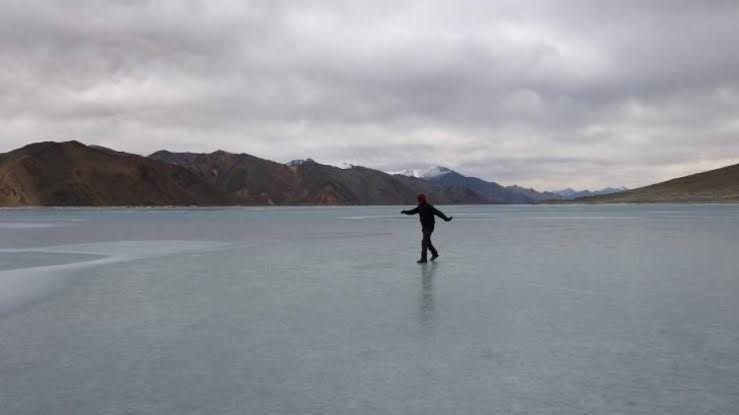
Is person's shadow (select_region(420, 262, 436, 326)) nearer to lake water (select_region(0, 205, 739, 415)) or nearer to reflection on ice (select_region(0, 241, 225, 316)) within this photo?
lake water (select_region(0, 205, 739, 415))

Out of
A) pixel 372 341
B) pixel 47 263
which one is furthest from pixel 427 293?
pixel 47 263

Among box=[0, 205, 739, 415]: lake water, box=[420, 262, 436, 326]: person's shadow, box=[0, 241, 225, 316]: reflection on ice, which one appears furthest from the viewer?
box=[0, 241, 225, 316]: reflection on ice

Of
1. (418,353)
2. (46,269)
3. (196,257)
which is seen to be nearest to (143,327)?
(418,353)

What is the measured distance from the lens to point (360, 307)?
35.4ft

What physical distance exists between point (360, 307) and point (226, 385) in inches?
186

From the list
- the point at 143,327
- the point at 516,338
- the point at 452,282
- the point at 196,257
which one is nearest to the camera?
the point at 516,338

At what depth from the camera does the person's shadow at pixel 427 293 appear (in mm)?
9824

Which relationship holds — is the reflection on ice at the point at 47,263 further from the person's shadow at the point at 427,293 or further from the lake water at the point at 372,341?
the person's shadow at the point at 427,293

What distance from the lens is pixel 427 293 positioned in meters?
12.4

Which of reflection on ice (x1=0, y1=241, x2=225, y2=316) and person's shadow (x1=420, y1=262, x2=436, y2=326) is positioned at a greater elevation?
reflection on ice (x1=0, y1=241, x2=225, y2=316)

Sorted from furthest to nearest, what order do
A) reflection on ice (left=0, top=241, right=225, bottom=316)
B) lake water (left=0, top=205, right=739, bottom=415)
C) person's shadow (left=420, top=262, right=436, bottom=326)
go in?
reflection on ice (left=0, top=241, right=225, bottom=316)
person's shadow (left=420, top=262, right=436, bottom=326)
lake water (left=0, top=205, right=739, bottom=415)

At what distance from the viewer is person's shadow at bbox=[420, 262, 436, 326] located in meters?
9.82

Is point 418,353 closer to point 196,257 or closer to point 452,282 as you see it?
point 452,282

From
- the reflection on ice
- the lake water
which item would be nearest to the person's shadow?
the lake water
